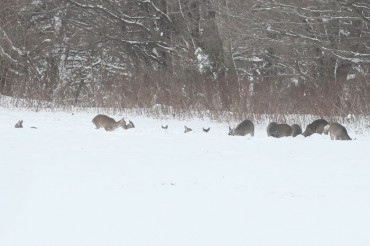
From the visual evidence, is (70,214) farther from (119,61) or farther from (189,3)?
(119,61)

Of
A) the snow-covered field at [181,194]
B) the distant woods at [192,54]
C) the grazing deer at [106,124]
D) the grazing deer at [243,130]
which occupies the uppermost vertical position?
the distant woods at [192,54]

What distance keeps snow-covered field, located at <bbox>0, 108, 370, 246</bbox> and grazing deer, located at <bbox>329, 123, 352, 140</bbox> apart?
1.71 m

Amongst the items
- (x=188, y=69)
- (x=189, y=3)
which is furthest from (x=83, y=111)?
(x=189, y=3)

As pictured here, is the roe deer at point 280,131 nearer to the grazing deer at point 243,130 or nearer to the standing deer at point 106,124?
the grazing deer at point 243,130

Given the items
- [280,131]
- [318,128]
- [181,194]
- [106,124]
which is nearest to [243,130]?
[280,131]

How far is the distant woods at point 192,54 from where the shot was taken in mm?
17297

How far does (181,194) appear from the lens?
5352mm

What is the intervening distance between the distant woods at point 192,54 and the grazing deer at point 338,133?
4087 mm

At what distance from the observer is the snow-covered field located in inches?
162

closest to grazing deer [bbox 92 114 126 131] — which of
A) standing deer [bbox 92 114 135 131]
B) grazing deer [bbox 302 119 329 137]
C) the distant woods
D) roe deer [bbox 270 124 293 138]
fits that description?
standing deer [bbox 92 114 135 131]

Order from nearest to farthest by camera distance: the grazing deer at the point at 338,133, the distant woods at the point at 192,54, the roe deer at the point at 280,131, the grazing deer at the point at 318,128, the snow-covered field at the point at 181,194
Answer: the snow-covered field at the point at 181,194 → the grazing deer at the point at 338,133 → the roe deer at the point at 280,131 → the grazing deer at the point at 318,128 → the distant woods at the point at 192,54

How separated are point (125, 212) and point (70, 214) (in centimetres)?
45

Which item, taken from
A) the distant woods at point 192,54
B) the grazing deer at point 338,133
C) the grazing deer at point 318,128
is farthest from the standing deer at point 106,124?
the grazing deer at point 338,133

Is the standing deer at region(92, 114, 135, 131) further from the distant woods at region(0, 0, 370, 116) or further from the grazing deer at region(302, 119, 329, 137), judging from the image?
the distant woods at region(0, 0, 370, 116)
